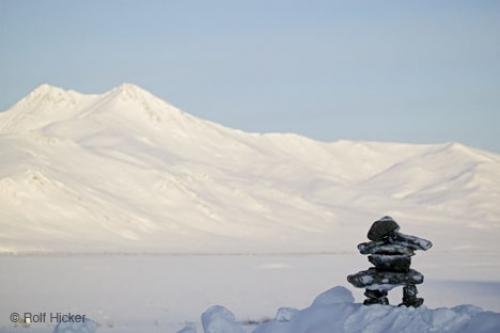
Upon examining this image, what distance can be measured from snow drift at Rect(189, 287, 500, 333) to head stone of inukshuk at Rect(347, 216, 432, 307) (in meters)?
0.78

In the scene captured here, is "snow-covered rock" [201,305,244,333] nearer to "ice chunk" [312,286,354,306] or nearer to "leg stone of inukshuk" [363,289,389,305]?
"ice chunk" [312,286,354,306]

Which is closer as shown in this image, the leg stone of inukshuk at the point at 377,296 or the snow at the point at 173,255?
the leg stone of inukshuk at the point at 377,296

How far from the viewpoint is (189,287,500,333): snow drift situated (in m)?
20.4

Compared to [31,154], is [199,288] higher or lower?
lower

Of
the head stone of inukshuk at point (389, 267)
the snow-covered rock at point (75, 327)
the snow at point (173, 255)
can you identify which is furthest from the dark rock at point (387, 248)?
the snow-covered rock at point (75, 327)

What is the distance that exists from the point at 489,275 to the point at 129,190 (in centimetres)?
11277

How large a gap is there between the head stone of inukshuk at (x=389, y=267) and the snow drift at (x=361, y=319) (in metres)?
0.78

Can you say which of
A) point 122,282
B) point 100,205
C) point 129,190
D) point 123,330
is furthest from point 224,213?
point 123,330

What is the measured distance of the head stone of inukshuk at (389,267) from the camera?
2347cm

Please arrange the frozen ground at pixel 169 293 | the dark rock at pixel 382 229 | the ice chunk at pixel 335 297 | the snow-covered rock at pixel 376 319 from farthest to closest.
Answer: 1. the frozen ground at pixel 169 293
2. the ice chunk at pixel 335 297
3. the dark rock at pixel 382 229
4. the snow-covered rock at pixel 376 319

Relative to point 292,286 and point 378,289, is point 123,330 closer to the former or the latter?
point 378,289

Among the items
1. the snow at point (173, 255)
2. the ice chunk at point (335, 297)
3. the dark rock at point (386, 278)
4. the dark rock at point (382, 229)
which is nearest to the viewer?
the dark rock at point (386, 278)

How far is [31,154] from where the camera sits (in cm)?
17100

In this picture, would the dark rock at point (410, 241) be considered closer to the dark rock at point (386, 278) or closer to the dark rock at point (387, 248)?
the dark rock at point (387, 248)
